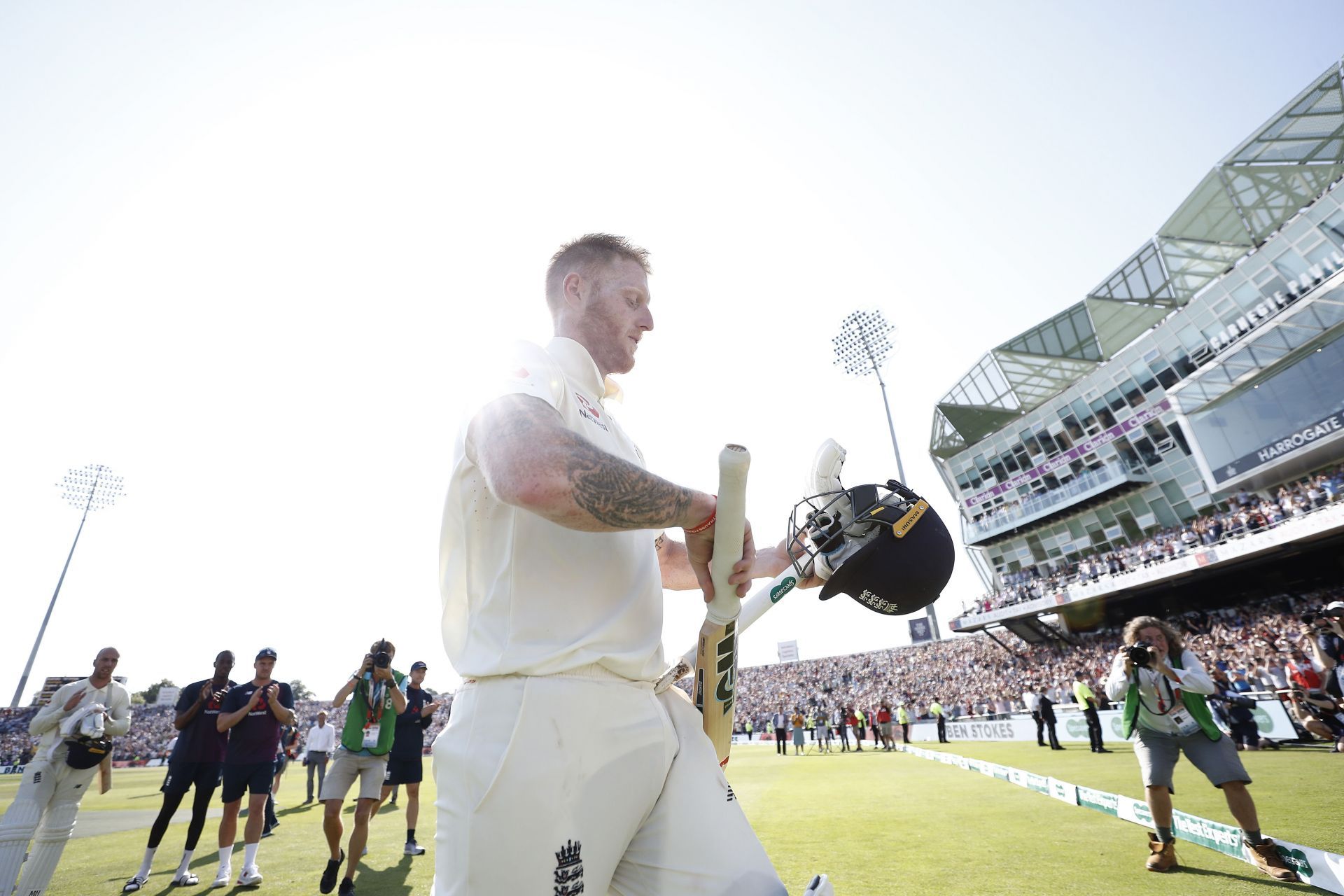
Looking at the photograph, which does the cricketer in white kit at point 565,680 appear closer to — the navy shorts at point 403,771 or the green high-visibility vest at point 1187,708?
the green high-visibility vest at point 1187,708

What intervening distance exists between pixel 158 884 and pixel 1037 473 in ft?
164

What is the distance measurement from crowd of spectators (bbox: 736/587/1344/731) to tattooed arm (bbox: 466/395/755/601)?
1651 cm

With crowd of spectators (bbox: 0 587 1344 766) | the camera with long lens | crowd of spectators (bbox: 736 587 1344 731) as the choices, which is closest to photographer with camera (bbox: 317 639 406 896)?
the camera with long lens

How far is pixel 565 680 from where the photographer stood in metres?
1.54

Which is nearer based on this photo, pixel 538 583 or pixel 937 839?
pixel 538 583

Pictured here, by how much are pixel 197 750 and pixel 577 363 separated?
8.42 metres

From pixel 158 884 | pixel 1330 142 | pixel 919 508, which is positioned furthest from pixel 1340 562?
pixel 158 884

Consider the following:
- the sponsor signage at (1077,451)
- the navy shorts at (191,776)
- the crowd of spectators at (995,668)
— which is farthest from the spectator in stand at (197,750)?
the sponsor signage at (1077,451)

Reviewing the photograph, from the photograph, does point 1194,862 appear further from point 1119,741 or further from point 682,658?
point 1119,741

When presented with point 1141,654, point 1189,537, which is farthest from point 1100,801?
point 1189,537

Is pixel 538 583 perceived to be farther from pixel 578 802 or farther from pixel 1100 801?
pixel 1100 801

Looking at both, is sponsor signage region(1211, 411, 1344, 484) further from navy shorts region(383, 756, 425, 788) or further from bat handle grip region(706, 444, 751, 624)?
bat handle grip region(706, 444, 751, 624)

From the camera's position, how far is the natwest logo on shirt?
195 centimetres

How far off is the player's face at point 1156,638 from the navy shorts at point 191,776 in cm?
1023
